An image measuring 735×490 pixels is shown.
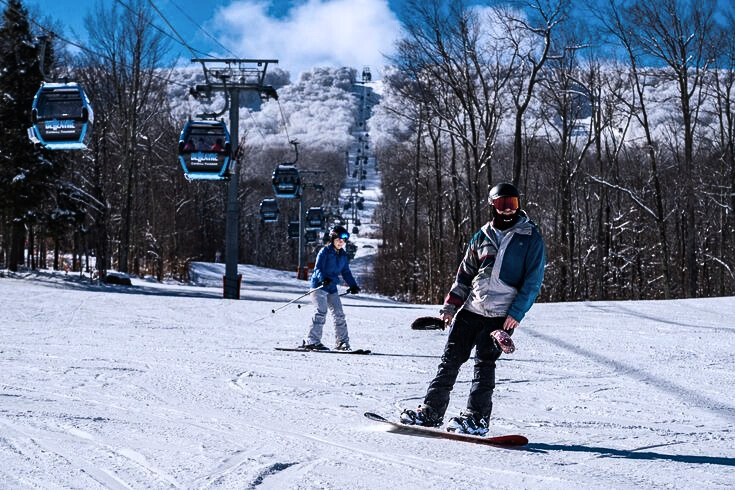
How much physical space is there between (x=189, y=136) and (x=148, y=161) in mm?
26210

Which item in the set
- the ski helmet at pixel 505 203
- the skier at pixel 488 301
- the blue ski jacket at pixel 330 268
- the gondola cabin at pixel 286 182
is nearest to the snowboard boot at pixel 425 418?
the skier at pixel 488 301

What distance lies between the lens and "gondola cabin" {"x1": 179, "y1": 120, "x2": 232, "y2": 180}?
21.9 m

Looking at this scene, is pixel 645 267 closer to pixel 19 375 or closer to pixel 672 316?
pixel 672 316

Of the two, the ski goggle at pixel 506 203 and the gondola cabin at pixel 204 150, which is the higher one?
the gondola cabin at pixel 204 150

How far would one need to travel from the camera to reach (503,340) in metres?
5.10

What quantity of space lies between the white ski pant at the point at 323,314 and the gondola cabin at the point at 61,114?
11.2m

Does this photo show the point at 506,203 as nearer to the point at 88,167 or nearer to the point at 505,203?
the point at 505,203

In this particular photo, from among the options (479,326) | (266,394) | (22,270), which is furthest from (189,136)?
(479,326)

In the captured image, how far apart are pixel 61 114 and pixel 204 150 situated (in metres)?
4.25

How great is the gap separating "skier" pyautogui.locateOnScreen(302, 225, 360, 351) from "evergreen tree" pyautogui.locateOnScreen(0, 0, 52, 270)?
21.2 m

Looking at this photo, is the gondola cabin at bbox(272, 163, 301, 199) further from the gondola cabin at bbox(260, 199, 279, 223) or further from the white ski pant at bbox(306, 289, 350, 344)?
the white ski pant at bbox(306, 289, 350, 344)

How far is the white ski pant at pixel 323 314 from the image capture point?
10.9 metres

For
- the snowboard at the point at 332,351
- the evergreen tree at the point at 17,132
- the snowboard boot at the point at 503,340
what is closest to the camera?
the snowboard boot at the point at 503,340

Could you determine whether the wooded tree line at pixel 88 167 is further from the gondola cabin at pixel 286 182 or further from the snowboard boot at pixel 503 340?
the snowboard boot at pixel 503 340
